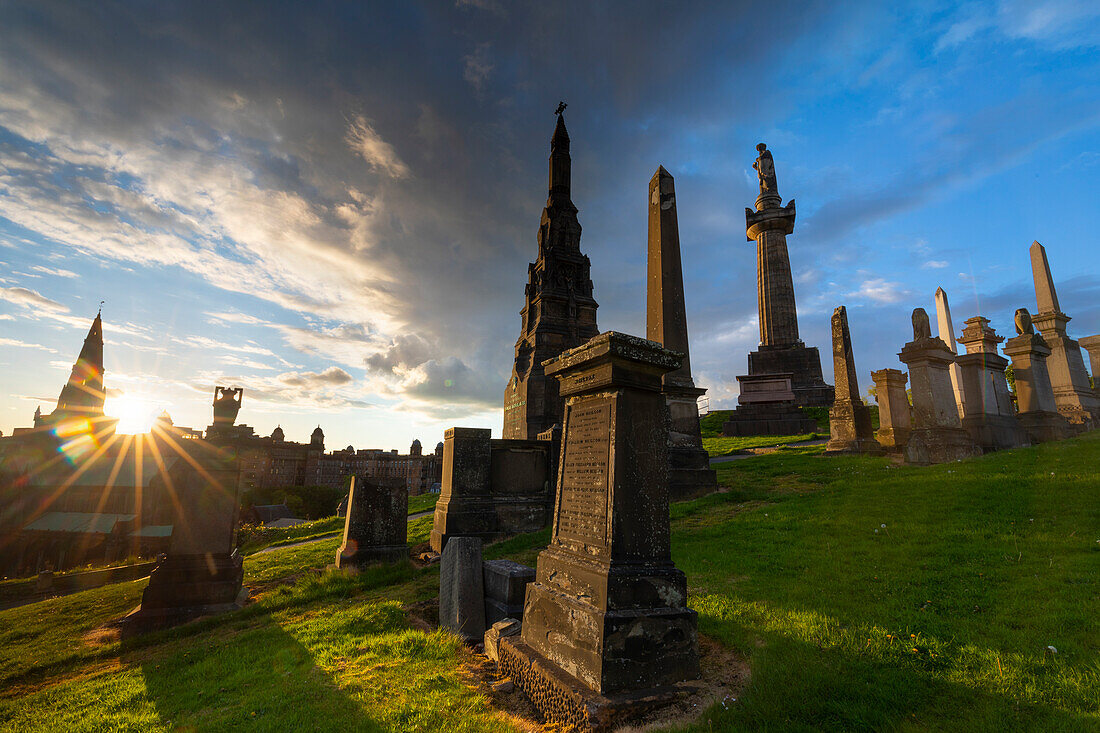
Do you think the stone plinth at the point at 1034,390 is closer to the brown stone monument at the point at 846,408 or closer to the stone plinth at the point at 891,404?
the stone plinth at the point at 891,404

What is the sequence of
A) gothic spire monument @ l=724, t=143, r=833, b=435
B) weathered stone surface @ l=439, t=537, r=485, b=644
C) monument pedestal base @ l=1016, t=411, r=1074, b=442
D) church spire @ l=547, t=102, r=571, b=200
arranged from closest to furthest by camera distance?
weathered stone surface @ l=439, t=537, r=485, b=644, monument pedestal base @ l=1016, t=411, r=1074, b=442, gothic spire monument @ l=724, t=143, r=833, b=435, church spire @ l=547, t=102, r=571, b=200

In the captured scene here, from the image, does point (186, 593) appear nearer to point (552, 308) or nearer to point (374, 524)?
point (374, 524)

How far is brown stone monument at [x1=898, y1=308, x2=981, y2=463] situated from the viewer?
11.6 metres

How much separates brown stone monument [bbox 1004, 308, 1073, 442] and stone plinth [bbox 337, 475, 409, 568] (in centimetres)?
1743

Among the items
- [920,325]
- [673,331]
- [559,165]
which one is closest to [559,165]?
[559,165]

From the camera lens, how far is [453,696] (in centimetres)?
371

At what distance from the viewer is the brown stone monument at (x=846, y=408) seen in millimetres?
13953

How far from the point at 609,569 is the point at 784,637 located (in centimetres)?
171

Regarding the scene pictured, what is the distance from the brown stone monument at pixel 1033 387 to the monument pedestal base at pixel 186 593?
790 inches

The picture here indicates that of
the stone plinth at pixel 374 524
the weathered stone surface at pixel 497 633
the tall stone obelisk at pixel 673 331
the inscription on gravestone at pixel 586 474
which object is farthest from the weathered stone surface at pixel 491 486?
the inscription on gravestone at pixel 586 474

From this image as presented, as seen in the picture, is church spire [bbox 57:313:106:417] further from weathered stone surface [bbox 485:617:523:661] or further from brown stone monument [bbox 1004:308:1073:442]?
brown stone monument [bbox 1004:308:1073:442]

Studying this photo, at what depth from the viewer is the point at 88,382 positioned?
7844 cm

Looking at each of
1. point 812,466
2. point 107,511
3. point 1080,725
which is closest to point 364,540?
point 1080,725

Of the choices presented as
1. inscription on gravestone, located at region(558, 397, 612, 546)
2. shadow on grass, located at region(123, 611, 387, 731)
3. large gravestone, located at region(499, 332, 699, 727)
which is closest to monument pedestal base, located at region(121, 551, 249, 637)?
shadow on grass, located at region(123, 611, 387, 731)
